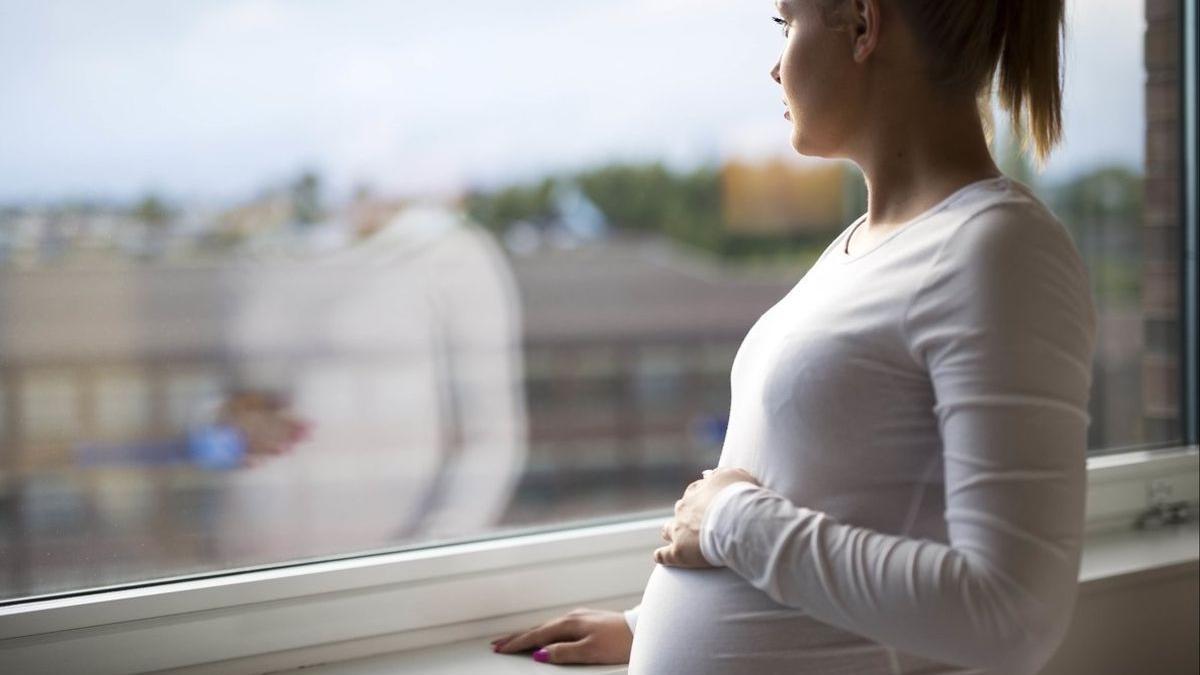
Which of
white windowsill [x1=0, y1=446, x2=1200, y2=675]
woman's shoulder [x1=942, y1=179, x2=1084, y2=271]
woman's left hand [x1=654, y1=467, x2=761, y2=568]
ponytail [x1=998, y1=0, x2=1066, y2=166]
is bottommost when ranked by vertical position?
white windowsill [x1=0, y1=446, x2=1200, y2=675]

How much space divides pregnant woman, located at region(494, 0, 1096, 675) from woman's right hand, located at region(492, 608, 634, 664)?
0.18 metres

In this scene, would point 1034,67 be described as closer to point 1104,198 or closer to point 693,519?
point 693,519

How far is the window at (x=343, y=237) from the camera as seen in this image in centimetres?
135

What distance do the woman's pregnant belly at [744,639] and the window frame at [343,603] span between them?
15.1 inches

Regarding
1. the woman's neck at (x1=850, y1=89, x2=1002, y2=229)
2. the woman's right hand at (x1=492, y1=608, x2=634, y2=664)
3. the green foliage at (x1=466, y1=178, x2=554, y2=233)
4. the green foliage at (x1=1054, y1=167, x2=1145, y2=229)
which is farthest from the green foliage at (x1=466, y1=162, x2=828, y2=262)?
the woman's neck at (x1=850, y1=89, x2=1002, y2=229)

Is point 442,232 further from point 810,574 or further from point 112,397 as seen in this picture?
point 810,574

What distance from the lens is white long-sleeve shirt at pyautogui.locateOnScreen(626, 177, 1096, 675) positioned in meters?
0.81

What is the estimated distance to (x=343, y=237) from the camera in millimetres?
2182

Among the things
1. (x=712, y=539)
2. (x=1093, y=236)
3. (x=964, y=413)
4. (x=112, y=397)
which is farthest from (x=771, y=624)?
(x=1093, y=236)

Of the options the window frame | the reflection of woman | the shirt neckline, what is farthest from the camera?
the reflection of woman

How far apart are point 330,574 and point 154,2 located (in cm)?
81

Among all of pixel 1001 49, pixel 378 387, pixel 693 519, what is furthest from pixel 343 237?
pixel 1001 49

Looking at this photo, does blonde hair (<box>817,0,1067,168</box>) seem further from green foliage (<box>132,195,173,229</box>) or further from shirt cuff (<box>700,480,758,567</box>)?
green foliage (<box>132,195,173,229</box>)

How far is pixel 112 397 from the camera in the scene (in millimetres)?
1465
